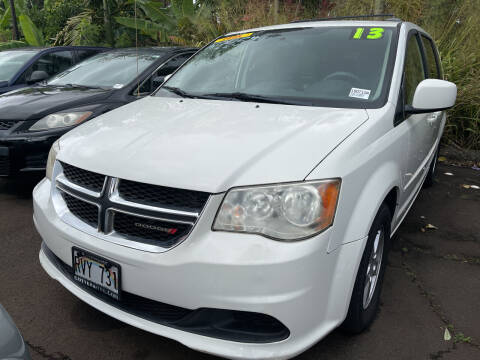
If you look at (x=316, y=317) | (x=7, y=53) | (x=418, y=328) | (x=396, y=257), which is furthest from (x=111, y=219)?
(x=7, y=53)

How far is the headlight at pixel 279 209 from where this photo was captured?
5.41ft

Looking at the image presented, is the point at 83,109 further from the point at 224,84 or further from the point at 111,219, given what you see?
the point at 111,219

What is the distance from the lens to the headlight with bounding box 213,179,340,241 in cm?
165

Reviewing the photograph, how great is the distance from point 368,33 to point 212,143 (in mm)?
1525

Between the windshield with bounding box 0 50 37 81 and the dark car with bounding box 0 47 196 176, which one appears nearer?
the dark car with bounding box 0 47 196 176

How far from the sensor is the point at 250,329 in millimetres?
1666

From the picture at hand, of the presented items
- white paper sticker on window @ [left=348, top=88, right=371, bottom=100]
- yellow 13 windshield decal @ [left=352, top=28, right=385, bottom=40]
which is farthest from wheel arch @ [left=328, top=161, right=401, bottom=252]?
yellow 13 windshield decal @ [left=352, top=28, right=385, bottom=40]

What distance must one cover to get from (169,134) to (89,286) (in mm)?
812

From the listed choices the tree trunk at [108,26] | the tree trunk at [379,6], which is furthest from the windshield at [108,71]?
the tree trunk at [108,26]

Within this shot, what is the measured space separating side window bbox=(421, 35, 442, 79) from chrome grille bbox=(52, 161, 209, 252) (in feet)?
9.08

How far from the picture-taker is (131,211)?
5.81 feet

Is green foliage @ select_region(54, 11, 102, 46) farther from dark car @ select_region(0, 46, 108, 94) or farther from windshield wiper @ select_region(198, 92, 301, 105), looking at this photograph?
windshield wiper @ select_region(198, 92, 301, 105)

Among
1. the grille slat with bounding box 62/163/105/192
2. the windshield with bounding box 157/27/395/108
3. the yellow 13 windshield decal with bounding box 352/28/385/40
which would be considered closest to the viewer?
the grille slat with bounding box 62/163/105/192

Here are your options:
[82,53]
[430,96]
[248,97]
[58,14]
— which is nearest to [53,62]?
[82,53]
